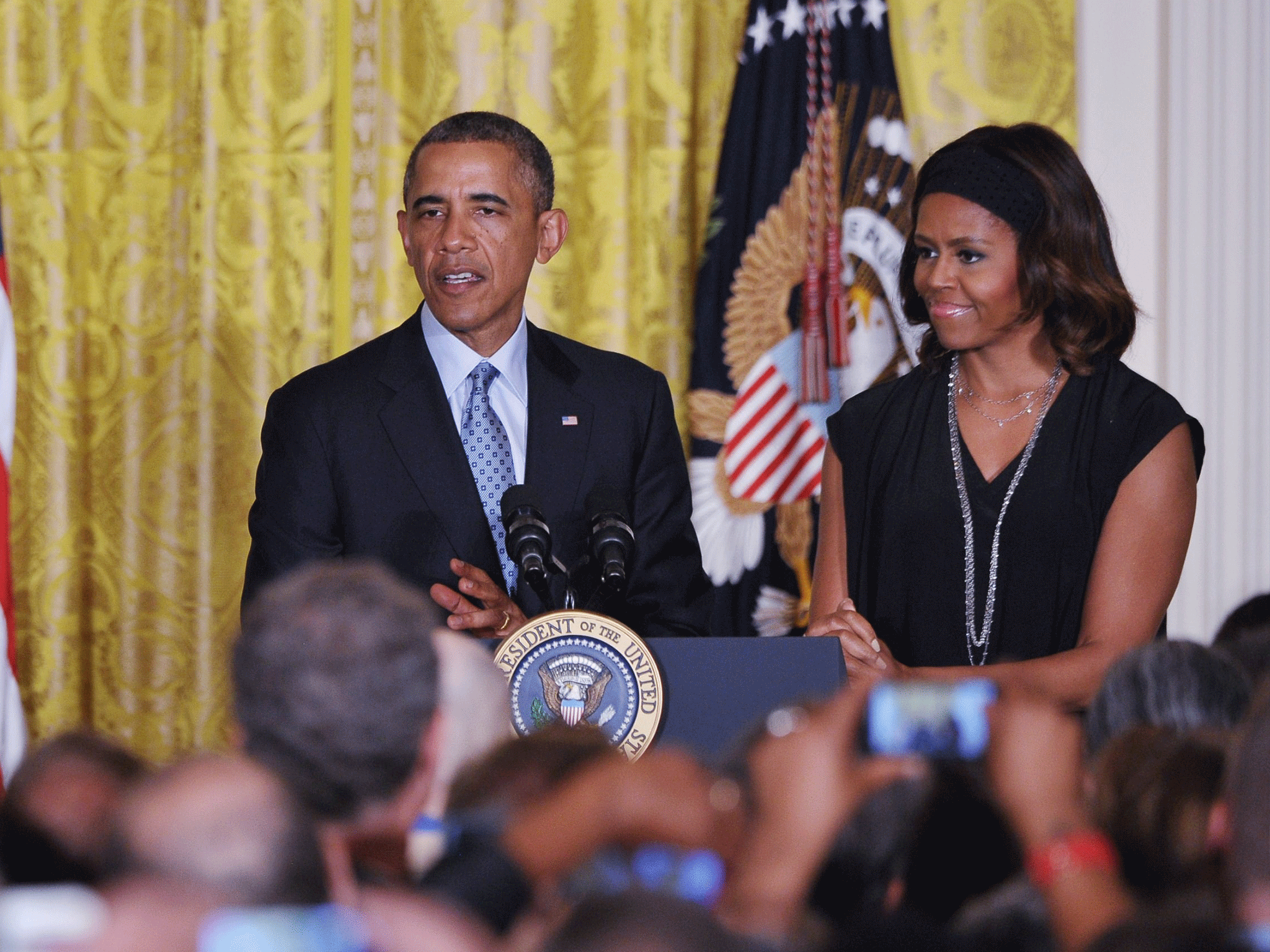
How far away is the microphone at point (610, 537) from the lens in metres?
2.29

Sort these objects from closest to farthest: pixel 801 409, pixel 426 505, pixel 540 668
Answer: pixel 540 668
pixel 426 505
pixel 801 409

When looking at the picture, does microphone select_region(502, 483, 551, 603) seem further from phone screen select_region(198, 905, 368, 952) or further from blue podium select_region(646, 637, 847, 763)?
phone screen select_region(198, 905, 368, 952)

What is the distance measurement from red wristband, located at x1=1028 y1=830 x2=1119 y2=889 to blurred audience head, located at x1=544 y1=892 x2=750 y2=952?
29 cm

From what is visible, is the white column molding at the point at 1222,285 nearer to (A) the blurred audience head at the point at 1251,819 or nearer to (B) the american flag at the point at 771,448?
(B) the american flag at the point at 771,448

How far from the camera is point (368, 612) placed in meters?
1.18

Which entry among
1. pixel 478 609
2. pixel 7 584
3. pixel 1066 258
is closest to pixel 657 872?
pixel 478 609

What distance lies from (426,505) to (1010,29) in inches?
97.9

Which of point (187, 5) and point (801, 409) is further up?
point (187, 5)

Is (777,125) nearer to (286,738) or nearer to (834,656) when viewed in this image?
(834,656)

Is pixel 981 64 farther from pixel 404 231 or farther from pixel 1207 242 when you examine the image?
pixel 404 231

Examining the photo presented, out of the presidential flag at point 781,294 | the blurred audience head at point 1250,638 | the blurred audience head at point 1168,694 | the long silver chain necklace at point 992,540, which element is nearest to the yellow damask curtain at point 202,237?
the presidential flag at point 781,294

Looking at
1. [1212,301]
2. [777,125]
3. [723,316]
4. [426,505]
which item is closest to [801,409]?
[723,316]

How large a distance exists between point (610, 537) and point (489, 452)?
2.65ft

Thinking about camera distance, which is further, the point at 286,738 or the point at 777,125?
the point at 777,125
